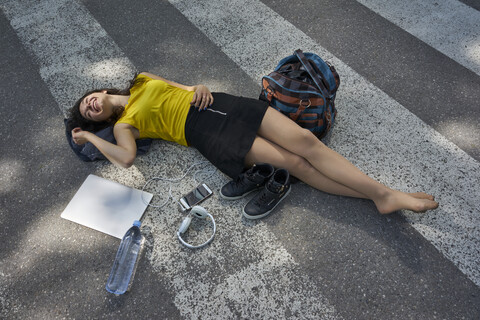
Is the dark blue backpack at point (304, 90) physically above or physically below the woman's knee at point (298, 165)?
above

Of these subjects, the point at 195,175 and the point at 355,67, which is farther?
the point at 355,67

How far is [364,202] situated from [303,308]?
95 cm

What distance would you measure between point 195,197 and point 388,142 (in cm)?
177

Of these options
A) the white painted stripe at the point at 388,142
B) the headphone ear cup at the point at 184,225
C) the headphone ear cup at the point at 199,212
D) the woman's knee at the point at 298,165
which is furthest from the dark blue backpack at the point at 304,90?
the headphone ear cup at the point at 184,225

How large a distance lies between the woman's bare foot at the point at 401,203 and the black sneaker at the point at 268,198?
0.71m

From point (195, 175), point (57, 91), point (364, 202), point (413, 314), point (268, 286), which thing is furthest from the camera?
point (57, 91)

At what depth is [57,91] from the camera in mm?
3346

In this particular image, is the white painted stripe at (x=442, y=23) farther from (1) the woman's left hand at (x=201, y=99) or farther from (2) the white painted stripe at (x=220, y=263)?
(2) the white painted stripe at (x=220, y=263)

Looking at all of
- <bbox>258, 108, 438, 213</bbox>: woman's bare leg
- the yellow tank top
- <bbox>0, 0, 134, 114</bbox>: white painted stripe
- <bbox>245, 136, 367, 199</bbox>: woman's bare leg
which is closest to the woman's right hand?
the yellow tank top

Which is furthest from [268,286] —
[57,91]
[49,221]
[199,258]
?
[57,91]

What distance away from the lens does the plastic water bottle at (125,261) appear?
2.28 meters

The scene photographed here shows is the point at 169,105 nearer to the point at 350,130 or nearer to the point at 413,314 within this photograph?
the point at 350,130

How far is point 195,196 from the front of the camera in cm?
262

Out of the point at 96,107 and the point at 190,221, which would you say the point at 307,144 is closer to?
the point at 190,221
